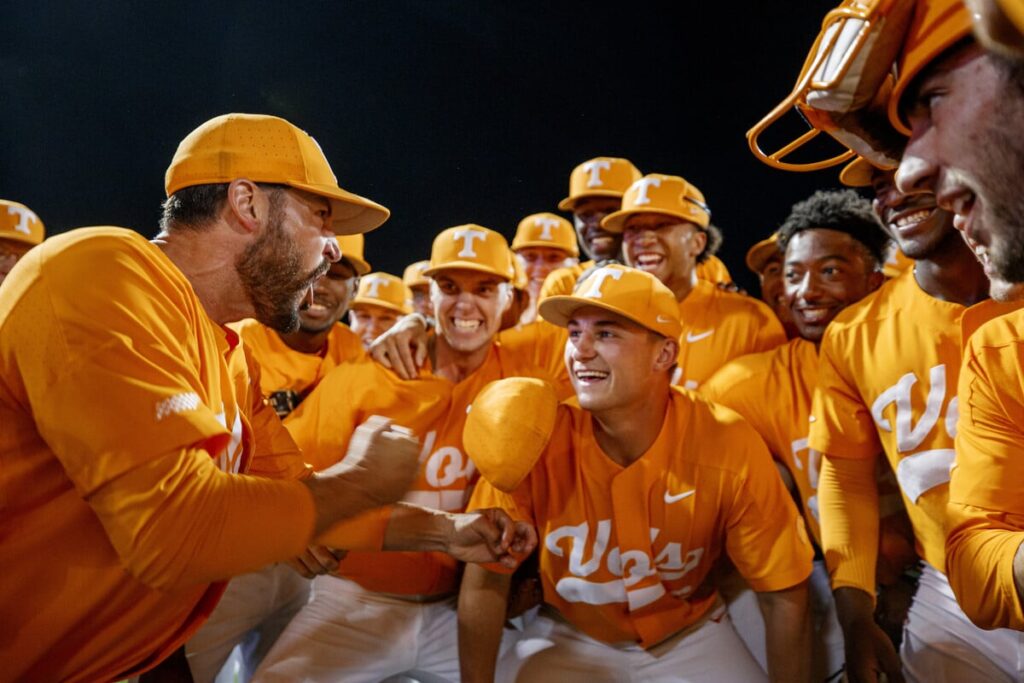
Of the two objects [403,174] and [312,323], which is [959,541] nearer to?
[312,323]

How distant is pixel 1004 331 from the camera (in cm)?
176

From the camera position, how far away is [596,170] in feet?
16.7

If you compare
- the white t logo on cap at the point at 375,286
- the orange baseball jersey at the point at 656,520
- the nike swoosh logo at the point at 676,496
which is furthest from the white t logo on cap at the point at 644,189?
the white t logo on cap at the point at 375,286

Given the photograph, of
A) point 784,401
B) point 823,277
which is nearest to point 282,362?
point 784,401

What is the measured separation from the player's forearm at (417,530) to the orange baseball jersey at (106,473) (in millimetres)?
621

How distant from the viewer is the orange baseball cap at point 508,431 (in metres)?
2.19

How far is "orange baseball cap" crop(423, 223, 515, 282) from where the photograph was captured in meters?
3.46

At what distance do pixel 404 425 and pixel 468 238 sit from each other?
1.07 meters

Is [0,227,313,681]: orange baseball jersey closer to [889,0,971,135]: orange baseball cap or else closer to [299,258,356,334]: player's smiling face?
[889,0,971,135]: orange baseball cap

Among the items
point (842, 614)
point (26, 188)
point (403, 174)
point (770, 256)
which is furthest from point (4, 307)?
point (403, 174)

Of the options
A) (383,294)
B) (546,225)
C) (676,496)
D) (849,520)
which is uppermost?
(546,225)

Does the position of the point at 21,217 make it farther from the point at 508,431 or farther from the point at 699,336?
the point at 699,336

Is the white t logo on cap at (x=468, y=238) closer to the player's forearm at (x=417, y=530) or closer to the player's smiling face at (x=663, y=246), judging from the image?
the player's smiling face at (x=663, y=246)

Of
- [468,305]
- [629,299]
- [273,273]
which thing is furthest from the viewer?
[468,305]
